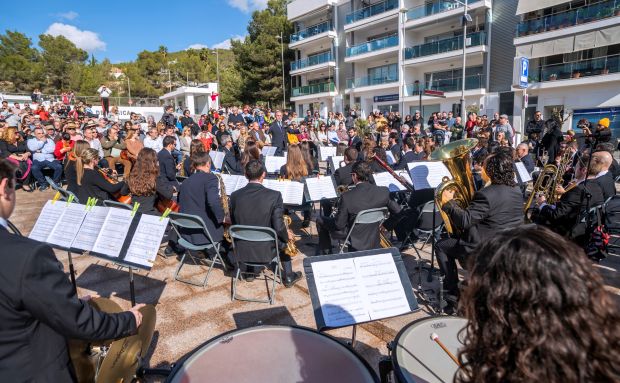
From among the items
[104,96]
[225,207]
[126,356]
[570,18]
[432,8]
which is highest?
[432,8]

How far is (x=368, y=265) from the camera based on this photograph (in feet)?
7.32

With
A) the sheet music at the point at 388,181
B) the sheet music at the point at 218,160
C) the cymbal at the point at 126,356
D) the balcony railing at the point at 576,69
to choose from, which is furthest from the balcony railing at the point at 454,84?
the cymbal at the point at 126,356

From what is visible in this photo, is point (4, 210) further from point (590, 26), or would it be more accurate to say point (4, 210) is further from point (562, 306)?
point (590, 26)

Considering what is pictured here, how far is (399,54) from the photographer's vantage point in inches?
1064

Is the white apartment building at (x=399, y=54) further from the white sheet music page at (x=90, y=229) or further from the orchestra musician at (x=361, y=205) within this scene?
the white sheet music page at (x=90, y=229)

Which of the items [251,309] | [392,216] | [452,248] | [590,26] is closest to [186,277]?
[251,309]

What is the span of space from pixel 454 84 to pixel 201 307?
2482cm

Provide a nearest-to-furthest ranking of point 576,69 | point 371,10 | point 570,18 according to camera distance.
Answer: point 570,18
point 576,69
point 371,10

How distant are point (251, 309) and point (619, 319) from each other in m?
3.27

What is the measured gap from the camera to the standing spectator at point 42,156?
9766 mm

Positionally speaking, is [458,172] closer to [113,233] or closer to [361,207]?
[361,207]

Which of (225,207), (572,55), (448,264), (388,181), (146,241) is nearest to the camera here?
(146,241)

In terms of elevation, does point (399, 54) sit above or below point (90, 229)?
above

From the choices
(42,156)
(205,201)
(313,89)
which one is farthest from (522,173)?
(313,89)
